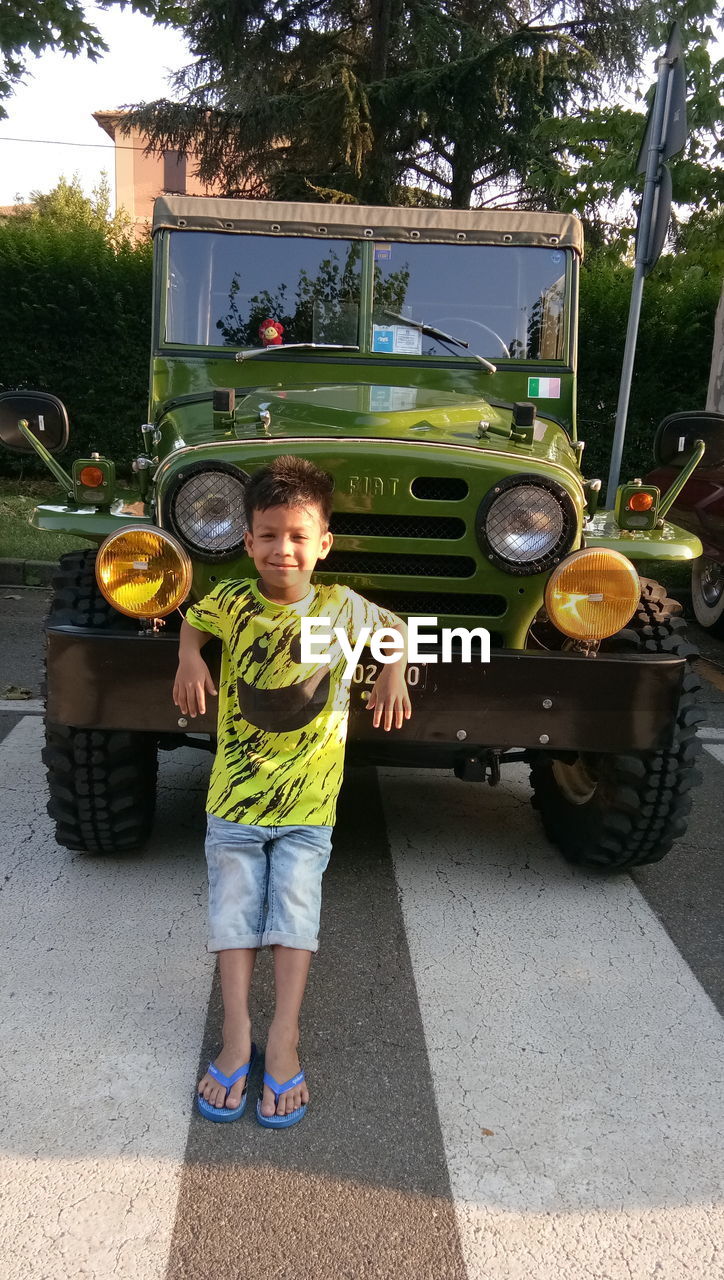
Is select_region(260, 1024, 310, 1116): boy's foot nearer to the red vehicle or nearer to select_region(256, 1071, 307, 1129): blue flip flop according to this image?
select_region(256, 1071, 307, 1129): blue flip flop

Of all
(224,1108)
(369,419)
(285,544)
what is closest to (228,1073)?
(224,1108)

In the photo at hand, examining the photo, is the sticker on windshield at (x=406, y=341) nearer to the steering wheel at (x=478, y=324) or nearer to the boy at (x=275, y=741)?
the steering wheel at (x=478, y=324)

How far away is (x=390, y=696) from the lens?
2709mm

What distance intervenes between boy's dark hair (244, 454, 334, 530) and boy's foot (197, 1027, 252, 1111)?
1.29 meters

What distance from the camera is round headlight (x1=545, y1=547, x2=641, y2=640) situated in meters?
2.95

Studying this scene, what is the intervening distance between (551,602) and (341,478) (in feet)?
2.38

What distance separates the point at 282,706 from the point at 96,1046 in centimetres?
99

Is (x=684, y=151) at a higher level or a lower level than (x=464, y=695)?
higher

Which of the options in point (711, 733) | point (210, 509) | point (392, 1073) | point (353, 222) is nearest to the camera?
point (392, 1073)

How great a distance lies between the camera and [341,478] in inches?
121

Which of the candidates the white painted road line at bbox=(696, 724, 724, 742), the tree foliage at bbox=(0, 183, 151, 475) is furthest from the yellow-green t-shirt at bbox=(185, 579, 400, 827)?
the tree foliage at bbox=(0, 183, 151, 475)

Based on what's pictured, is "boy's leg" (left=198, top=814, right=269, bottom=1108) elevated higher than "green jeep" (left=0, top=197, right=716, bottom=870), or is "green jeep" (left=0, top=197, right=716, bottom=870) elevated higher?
"green jeep" (left=0, top=197, right=716, bottom=870)

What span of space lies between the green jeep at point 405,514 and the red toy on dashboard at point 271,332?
0.04 ft

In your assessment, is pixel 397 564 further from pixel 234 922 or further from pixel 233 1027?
pixel 233 1027
